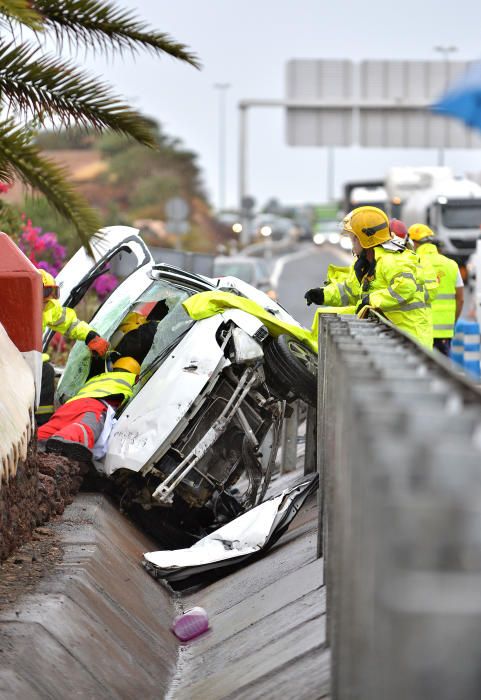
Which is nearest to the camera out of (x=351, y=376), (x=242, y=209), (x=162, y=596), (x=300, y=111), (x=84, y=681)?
(x=351, y=376)

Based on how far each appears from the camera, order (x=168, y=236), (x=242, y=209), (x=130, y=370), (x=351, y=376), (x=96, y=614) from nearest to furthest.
Answer: (x=351, y=376) < (x=96, y=614) < (x=130, y=370) < (x=242, y=209) < (x=168, y=236)

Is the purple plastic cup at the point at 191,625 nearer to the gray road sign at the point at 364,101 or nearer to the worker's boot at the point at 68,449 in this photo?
the worker's boot at the point at 68,449

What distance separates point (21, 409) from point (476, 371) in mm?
11127

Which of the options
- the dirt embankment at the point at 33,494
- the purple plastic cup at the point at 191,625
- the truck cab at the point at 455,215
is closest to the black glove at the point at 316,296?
the dirt embankment at the point at 33,494

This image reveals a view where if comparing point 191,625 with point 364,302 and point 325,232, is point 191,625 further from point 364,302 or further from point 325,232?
point 325,232

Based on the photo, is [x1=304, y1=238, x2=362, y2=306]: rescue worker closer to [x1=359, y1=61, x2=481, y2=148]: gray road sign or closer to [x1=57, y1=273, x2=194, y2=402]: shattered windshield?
[x1=57, y1=273, x2=194, y2=402]: shattered windshield

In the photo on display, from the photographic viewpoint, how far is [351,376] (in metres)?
4.70

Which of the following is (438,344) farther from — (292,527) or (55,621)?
(55,621)

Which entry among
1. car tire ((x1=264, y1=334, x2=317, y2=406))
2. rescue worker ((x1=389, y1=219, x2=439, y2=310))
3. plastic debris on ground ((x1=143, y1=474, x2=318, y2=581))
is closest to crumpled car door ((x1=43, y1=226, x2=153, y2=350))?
car tire ((x1=264, y1=334, x2=317, y2=406))

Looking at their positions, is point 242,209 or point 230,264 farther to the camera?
point 242,209

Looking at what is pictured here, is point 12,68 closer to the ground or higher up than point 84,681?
higher up

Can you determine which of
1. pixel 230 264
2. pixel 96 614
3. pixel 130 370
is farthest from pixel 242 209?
pixel 96 614

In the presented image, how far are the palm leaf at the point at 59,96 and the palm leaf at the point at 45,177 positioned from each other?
2.35 ft

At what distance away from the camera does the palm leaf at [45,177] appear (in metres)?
9.33
